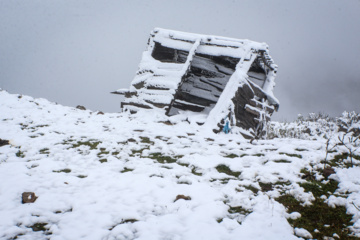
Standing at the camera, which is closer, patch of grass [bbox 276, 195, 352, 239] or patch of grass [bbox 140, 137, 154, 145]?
patch of grass [bbox 276, 195, 352, 239]

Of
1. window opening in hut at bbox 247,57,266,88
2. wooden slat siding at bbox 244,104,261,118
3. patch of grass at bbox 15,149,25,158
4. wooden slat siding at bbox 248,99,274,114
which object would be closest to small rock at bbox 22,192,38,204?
patch of grass at bbox 15,149,25,158

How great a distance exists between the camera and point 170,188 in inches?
106

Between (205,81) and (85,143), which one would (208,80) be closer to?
(205,81)

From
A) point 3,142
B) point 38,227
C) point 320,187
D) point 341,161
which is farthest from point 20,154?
point 341,161

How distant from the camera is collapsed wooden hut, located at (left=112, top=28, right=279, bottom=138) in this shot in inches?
275

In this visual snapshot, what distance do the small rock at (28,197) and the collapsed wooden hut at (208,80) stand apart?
184 inches

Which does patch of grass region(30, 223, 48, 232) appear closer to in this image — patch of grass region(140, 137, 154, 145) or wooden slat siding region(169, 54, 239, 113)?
patch of grass region(140, 137, 154, 145)

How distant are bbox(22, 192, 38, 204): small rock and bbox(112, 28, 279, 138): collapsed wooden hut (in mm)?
4668

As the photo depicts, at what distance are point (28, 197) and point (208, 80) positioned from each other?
23.2 feet

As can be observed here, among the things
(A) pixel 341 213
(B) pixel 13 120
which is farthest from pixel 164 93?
(A) pixel 341 213

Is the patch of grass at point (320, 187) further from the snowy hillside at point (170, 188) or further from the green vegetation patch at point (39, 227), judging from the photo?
the green vegetation patch at point (39, 227)

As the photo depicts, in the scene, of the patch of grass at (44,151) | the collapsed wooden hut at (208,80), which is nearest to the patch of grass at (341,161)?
the collapsed wooden hut at (208,80)

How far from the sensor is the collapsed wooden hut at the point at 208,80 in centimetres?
698

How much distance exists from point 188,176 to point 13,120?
16.8 feet
